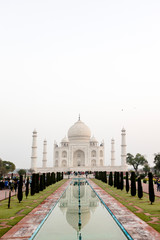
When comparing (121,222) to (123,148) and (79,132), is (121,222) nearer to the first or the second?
(123,148)

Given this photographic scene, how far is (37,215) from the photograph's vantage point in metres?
8.01

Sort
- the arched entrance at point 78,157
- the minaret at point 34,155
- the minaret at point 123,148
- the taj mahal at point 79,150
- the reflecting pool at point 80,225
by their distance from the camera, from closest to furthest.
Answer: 1. the reflecting pool at point 80,225
2. the minaret at point 34,155
3. the minaret at point 123,148
4. the taj mahal at point 79,150
5. the arched entrance at point 78,157

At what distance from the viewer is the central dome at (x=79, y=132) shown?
4988 centimetres

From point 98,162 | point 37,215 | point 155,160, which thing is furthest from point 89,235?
point 98,162

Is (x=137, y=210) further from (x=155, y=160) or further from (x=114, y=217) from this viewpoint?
(x=155, y=160)

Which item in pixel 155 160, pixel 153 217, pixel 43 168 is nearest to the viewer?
pixel 153 217

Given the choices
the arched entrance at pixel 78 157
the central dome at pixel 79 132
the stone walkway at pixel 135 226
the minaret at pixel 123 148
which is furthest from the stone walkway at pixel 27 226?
the central dome at pixel 79 132

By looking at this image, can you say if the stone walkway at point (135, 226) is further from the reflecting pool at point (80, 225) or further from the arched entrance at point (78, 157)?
the arched entrance at point (78, 157)

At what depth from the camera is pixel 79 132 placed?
4991 cm

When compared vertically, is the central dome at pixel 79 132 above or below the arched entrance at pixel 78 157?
above

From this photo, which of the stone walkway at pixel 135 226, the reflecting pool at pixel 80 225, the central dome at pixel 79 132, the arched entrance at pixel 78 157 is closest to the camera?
the stone walkway at pixel 135 226

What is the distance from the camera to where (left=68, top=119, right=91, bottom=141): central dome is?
49875 millimetres

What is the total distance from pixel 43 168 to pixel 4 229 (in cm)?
3672

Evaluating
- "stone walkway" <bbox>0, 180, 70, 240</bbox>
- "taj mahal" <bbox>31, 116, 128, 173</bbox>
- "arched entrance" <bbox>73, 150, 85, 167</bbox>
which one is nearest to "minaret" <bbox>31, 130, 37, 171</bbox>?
"taj mahal" <bbox>31, 116, 128, 173</bbox>
